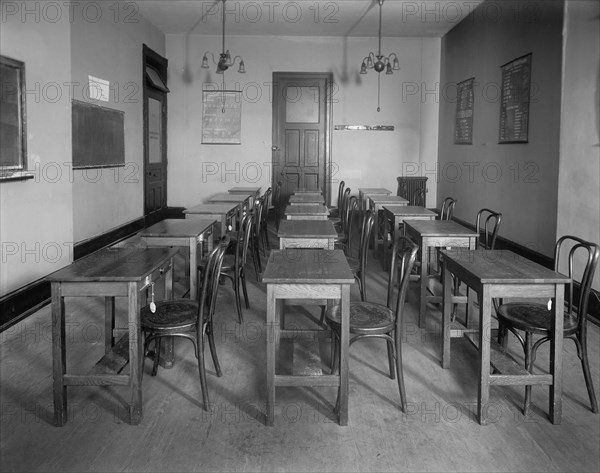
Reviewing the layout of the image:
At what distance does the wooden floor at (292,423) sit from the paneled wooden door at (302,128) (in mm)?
6646

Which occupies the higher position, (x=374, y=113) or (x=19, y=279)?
(x=374, y=113)

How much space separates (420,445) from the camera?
239 cm

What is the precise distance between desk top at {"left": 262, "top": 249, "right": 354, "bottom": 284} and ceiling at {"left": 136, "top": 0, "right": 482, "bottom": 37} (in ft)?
18.3

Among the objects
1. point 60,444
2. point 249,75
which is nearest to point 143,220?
point 249,75

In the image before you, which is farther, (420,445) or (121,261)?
(121,261)

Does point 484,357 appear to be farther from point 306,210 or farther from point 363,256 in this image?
point 306,210

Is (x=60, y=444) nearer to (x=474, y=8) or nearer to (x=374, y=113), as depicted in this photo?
(x=474, y=8)

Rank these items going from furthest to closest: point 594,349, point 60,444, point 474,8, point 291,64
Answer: point 291,64, point 474,8, point 594,349, point 60,444

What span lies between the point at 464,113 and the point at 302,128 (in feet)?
8.90

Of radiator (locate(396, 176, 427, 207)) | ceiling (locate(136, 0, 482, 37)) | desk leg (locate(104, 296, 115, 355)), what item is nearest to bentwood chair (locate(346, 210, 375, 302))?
desk leg (locate(104, 296, 115, 355))

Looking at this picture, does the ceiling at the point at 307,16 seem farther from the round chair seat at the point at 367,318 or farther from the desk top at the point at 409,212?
the round chair seat at the point at 367,318

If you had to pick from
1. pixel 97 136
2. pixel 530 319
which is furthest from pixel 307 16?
pixel 530 319

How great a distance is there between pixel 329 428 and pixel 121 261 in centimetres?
124

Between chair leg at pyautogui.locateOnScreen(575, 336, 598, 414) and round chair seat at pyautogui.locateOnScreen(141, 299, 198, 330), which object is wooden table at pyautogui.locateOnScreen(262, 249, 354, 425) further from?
chair leg at pyautogui.locateOnScreen(575, 336, 598, 414)
